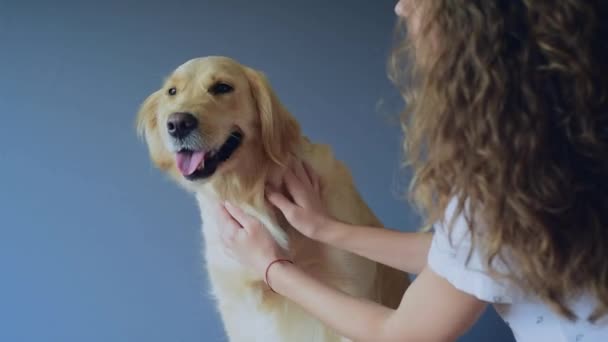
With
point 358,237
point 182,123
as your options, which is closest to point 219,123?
point 182,123

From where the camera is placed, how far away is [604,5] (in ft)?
1.93

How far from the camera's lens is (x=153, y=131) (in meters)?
1.09

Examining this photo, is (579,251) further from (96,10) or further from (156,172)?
(96,10)

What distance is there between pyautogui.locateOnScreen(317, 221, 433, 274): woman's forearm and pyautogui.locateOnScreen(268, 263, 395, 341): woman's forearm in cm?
13

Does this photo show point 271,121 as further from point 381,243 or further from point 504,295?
point 504,295

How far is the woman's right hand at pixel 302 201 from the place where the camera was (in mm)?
967

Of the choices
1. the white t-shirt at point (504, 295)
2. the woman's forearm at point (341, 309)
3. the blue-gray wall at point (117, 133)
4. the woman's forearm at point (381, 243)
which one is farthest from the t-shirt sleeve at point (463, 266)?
the blue-gray wall at point (117, 133)

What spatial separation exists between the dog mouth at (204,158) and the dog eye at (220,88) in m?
0.08

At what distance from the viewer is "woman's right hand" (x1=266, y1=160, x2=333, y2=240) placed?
967 millimetres

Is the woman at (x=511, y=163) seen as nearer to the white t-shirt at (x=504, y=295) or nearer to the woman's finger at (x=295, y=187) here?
the white t-shirt at (x=504, y=295)

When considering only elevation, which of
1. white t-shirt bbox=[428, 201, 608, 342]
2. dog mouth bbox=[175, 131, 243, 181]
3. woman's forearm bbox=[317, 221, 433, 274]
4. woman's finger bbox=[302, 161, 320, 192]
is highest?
dog mouth bbox=[175, 131, 243, 181]

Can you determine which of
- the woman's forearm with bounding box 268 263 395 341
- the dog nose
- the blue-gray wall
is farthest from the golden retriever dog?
the blue-gray wall

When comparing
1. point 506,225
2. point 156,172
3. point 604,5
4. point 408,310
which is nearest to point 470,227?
point 506,225

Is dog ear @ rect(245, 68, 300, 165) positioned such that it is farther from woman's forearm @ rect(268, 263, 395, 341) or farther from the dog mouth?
woman's forearm @ rect(268, 263, 395, 341)
